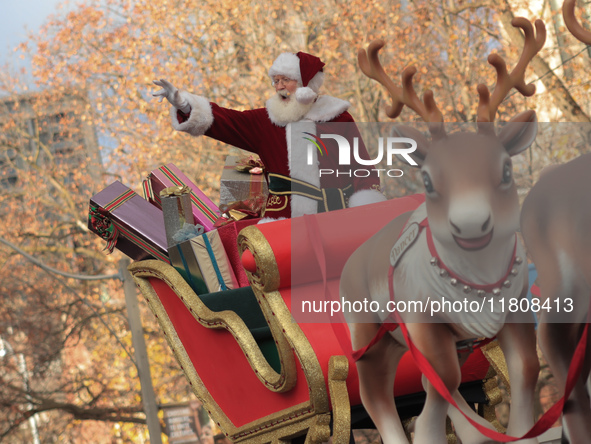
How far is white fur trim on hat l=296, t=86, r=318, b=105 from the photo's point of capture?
377 centimetres

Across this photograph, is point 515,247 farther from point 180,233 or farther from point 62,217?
point 62,217

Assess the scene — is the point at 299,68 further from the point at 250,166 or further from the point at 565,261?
the point at 565,261

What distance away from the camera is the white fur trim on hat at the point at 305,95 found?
3768mm

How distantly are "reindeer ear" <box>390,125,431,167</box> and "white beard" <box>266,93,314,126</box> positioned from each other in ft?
5.12

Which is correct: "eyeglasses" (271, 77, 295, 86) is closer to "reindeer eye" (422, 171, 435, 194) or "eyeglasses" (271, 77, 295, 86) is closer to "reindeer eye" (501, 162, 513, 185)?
"reindeer eye" (422, 171, 435, 194)

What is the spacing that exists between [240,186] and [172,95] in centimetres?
86

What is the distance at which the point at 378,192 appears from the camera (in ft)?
11.1

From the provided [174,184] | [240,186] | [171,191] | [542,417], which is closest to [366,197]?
[171,191]

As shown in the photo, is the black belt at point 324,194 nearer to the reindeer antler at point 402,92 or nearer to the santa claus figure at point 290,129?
the santa claus figure at point 290,129

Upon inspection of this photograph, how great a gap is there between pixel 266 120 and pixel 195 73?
10.3 m

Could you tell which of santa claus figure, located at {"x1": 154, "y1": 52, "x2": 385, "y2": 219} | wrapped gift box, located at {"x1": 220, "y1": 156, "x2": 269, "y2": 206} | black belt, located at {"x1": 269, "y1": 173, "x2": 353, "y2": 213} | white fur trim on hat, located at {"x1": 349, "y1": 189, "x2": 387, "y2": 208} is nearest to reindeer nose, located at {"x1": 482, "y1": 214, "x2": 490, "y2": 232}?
santa claus figure, located at {"x1": 154, "y1": 52, "x2": 385, "y2": 219}

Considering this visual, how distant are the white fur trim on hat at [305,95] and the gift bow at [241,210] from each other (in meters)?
0.68

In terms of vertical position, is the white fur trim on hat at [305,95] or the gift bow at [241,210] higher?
the white fur trim on hat at [305,95]

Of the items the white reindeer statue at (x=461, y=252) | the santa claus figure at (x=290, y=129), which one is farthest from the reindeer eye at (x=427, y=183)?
the santa claus figure at (x=290, y=129)
